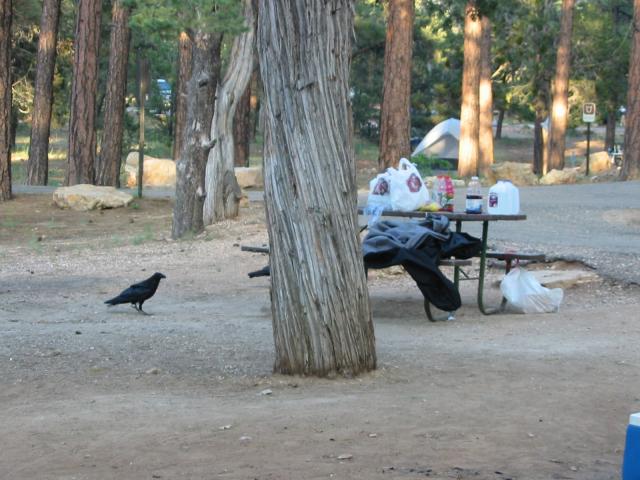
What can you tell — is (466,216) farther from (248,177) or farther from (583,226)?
(248,177)

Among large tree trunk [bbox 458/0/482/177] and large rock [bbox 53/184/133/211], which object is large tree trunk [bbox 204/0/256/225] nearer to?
large rock [bbox 53/184/133/211]

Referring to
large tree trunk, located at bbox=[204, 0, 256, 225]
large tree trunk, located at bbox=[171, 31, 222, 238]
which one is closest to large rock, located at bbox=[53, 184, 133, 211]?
large tree trunk, located at bbox=[204, 0, 256, 225]

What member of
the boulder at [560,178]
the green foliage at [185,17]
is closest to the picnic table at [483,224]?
the green foliage at [185,17]

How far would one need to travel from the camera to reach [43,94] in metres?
30.5

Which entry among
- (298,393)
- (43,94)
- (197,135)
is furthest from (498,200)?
(43,94)

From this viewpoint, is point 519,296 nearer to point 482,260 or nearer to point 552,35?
point 482,260

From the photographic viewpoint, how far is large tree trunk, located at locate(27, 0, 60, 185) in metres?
29.8

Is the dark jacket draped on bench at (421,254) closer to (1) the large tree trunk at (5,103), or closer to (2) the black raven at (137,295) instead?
(2) the black raven at (137,295)

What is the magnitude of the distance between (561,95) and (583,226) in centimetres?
2194

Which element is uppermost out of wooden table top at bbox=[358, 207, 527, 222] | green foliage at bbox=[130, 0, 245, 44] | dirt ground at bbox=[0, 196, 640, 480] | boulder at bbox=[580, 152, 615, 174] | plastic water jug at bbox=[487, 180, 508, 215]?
green foliage at bbox=[130, 0, 245, 44]

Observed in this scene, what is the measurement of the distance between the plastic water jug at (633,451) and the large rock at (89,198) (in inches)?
756

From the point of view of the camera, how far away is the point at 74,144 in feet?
86.8

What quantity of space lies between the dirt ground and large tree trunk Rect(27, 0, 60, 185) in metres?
18.5

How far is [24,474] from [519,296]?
6.21 m
